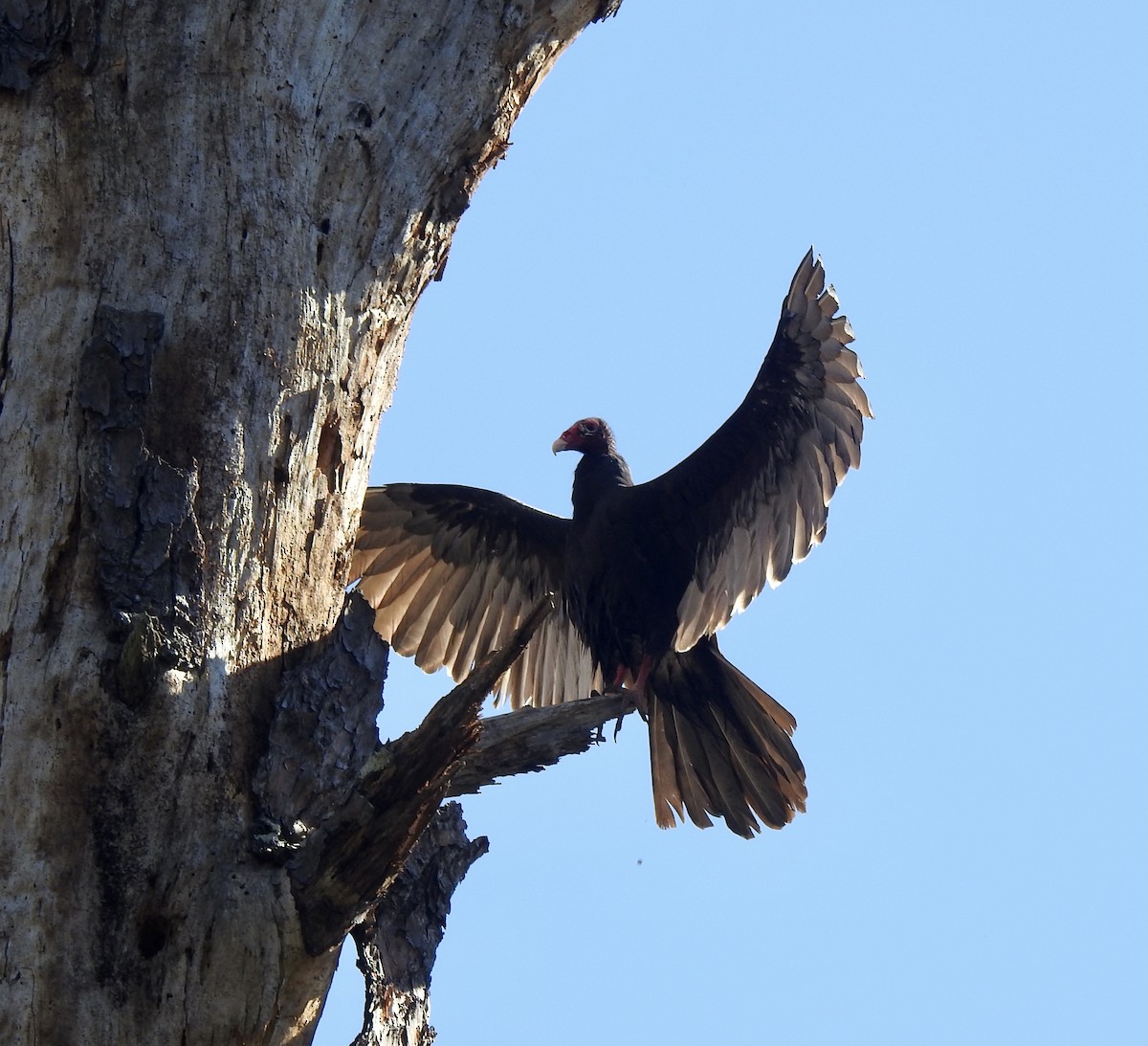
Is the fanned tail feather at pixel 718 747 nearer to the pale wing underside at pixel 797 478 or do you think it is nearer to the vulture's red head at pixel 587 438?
the pale wing underside at pixel 797 478

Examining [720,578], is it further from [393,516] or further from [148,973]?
[148,973]

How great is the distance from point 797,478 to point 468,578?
4.31 feet

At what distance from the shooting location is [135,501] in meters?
2.17

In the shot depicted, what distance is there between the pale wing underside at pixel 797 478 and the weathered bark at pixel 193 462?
6.17 feet

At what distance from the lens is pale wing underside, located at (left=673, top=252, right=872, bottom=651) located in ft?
14.4

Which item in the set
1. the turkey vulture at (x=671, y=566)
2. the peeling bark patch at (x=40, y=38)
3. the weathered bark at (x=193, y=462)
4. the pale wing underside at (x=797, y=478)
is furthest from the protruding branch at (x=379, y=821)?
the pale wing underside at (x=797, y=478)

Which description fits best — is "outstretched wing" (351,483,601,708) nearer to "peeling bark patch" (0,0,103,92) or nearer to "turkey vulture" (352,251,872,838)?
"turkey vulture" (352,251,872,838)

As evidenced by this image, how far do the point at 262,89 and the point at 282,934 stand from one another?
144 centimetres

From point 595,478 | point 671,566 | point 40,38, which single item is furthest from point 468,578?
point 40,38

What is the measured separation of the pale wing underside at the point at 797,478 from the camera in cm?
440

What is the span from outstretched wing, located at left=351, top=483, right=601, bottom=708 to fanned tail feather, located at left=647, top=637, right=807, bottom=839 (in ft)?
1.27

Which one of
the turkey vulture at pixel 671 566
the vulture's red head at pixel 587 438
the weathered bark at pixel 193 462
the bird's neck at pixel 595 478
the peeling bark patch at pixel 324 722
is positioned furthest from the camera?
the vulture's red head at pixel 587 438

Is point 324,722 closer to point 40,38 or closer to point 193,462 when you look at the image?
point 193,462

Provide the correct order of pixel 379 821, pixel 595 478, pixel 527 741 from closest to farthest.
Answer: pixel 379 821 → pixel 527 741 → pixel 595 478
